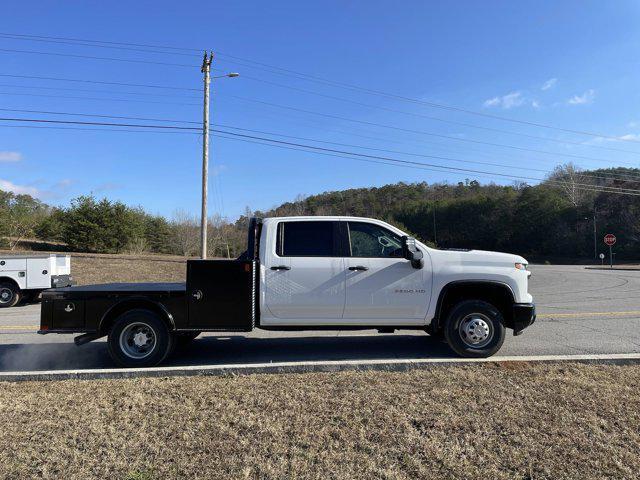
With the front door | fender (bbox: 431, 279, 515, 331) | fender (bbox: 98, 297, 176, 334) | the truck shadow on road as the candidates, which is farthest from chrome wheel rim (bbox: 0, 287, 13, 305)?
fender (bbox: 431, 279, 515, 331)

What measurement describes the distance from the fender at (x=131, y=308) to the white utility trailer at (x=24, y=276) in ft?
33.6

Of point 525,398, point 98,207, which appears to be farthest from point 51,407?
point 98,207

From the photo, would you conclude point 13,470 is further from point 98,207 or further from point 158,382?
point 98,207

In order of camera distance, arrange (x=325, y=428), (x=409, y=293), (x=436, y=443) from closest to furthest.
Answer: (x=436, y=443) < (x=325, y=428) < (x=409, y=293)

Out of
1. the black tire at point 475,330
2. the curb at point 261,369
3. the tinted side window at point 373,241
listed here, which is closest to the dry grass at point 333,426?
the curb at point 261,369

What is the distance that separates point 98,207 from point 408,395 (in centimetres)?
3309

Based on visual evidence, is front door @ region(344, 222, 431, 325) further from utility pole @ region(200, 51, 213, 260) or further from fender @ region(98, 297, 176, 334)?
utility pole @ region(200, 51, 213, 260)

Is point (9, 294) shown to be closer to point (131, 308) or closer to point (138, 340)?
point (131, 308)

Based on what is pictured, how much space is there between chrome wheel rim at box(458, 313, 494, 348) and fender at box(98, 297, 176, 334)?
3.92 metres

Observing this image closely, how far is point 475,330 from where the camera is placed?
20.7 ft

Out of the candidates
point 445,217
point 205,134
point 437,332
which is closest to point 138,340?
point 437,332

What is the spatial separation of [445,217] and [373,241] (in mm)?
80487

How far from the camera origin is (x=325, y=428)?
393cm

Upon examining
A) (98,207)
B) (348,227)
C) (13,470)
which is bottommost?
(13,470)
